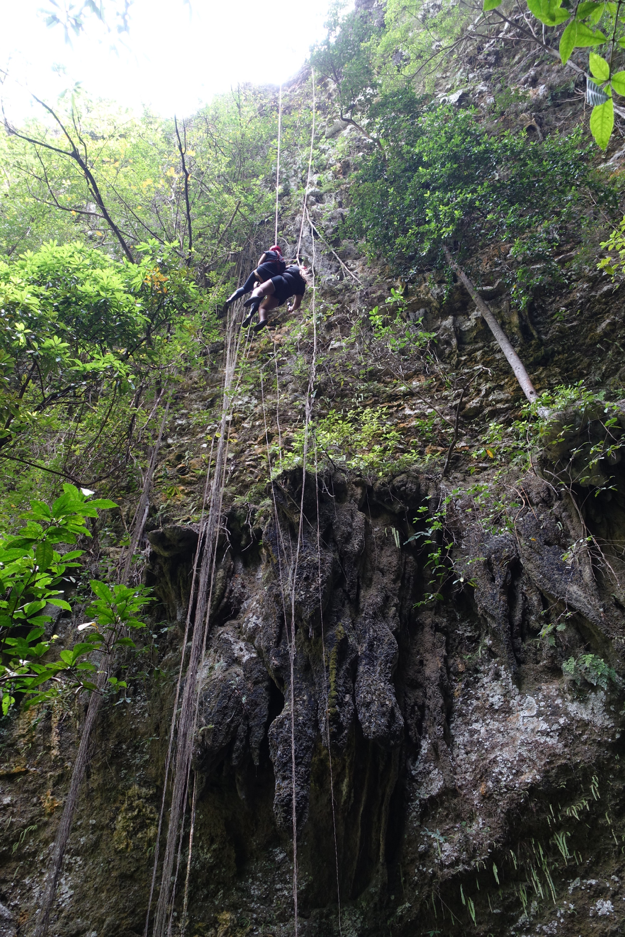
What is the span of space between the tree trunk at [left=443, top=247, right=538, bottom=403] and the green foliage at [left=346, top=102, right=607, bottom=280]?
0.37 metres

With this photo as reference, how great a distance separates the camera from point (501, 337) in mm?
4668

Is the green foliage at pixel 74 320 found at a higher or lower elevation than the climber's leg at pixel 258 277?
lower

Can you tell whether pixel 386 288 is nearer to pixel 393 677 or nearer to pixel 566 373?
pixel 566 373

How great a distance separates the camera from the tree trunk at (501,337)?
4234 millimetres

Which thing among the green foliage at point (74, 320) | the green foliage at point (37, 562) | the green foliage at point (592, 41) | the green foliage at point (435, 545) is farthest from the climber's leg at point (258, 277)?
the green foliage at point (592, 41)

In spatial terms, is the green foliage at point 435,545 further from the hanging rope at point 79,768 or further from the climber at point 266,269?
the climber at point 266,269

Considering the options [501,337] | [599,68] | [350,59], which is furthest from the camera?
[350,59]

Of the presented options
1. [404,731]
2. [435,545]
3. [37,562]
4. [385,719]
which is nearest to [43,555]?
[37,562]

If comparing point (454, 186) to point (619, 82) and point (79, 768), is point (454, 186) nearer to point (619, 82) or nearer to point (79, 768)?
point (619, 82)

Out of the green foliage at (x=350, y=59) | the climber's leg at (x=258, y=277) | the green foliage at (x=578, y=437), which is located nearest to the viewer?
the green foliage at (x=578, y=437)

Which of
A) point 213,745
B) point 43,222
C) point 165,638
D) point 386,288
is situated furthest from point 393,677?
point 43,222

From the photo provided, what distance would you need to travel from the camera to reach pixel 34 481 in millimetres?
3826

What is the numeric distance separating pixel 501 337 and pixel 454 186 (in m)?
1.71

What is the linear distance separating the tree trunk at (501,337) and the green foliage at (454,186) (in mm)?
371
